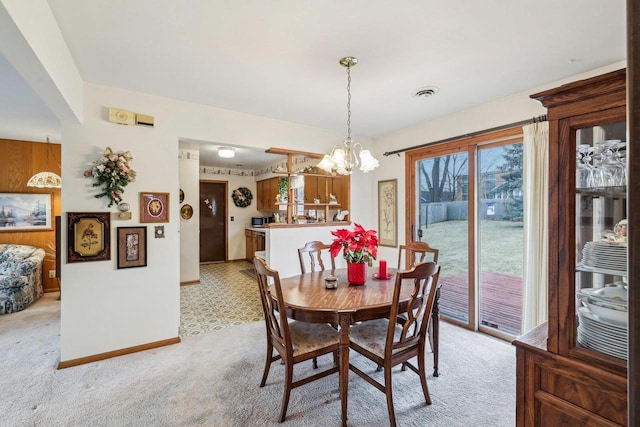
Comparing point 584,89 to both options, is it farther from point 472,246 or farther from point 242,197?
point 242,197

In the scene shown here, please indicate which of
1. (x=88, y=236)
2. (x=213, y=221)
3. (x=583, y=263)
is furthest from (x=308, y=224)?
(x=213, y=221)

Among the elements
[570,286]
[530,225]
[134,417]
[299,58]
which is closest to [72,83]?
[299,58]

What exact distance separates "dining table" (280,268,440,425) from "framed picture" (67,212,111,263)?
1740 mm

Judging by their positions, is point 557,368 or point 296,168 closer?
point 557,368

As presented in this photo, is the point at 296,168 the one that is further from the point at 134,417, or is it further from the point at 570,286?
the point at 570,286

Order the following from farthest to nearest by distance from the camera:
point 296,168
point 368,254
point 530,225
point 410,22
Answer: point 296,168 < point 530,225 < point 368,254 < point 410,22

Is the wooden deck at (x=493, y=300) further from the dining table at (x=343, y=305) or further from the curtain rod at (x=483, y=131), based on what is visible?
the curtain rod at (x=483, y=131)

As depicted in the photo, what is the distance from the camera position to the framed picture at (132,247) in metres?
2.68

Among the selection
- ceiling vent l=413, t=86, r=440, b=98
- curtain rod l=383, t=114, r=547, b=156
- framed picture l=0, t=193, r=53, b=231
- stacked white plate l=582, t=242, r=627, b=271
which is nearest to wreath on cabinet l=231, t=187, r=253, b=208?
framed picture l=0, t=193, r=53, b=231

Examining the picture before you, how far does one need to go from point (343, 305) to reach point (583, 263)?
3.97ft

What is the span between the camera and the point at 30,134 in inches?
163

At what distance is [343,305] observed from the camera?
6.04ft

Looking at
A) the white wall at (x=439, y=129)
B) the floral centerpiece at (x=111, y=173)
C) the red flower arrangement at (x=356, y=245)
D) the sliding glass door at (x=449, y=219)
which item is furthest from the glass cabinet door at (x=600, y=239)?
the floral centerpiece at (x=111, y=173)

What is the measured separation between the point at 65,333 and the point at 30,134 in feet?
11.1
